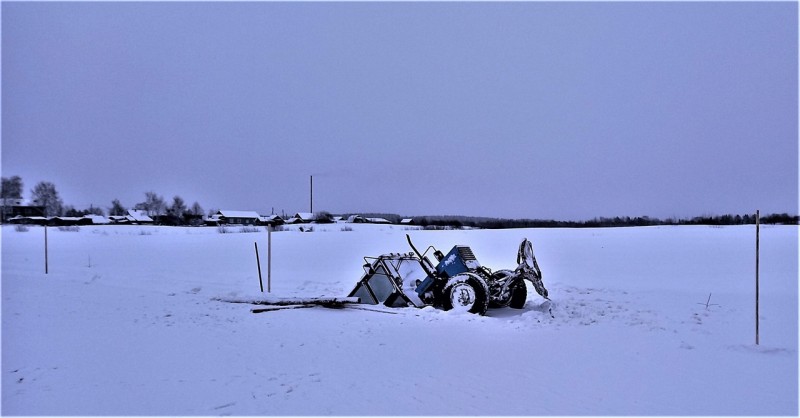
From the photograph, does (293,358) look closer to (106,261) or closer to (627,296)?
(627,296)

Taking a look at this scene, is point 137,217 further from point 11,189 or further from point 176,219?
point 11,189

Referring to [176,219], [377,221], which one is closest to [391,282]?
[377,221]

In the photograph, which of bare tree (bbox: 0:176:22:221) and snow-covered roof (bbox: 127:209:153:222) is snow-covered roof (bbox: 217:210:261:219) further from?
Answer: bare tree (bbox: 0:176:22:221)

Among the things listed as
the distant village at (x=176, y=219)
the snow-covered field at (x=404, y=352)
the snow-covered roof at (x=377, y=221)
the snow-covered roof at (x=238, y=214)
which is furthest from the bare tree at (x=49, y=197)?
the snow-covered field at (x=404, y=352)

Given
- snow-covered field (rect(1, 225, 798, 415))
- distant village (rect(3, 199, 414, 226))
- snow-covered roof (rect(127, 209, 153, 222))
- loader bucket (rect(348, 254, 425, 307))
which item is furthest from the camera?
snow-covered roof (rect(127, 209, 153, 222))

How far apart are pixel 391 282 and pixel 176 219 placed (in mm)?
70531

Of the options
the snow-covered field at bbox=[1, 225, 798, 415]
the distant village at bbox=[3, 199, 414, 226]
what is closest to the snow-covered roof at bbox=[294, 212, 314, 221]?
the distant village at bbox=[3, 199, 414, 226]

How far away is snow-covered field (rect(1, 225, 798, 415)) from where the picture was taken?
499cm

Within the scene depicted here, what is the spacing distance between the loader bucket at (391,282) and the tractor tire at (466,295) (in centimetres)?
77

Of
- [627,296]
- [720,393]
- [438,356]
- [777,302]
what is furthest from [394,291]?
[777,302]

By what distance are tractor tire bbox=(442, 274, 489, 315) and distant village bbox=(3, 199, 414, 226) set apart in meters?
56.6

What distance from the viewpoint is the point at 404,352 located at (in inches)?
264

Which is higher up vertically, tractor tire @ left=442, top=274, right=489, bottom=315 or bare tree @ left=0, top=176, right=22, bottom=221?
bare tree @ left=0, top=176, right=22, bottom=221

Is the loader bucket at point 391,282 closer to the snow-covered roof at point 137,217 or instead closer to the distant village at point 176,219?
the distant village at point 176,219
